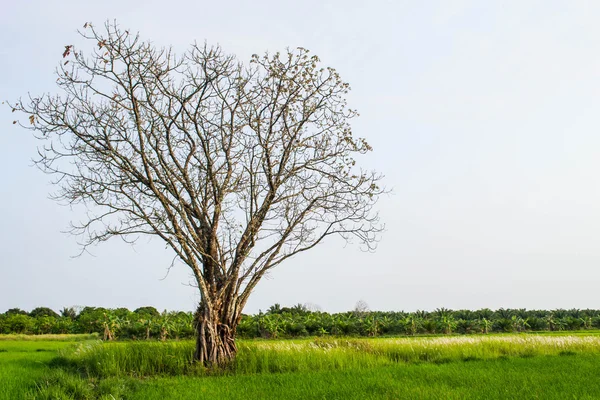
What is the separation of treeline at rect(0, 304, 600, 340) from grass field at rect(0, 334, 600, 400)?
11412mm

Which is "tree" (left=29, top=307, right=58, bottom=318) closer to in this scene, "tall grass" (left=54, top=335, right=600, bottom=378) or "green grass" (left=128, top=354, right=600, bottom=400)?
"tall grass" (left=54, top=335, right=600, bottom=378)

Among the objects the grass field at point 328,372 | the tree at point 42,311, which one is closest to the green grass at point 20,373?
the grass field at point 328,372

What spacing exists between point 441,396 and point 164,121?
9.71 metres

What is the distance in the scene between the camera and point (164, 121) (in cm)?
1390

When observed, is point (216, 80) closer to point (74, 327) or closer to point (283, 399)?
point (283, 399)

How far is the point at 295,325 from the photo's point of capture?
2906cm

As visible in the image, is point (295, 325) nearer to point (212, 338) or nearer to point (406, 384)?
point (212, 338)

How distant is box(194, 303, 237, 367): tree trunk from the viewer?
13.1m

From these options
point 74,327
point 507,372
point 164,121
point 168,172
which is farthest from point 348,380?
point 74,327

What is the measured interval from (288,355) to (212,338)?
6.83 feet

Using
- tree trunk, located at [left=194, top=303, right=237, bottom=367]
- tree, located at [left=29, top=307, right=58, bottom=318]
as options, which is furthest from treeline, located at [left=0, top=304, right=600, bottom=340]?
tree trunk, located at [left=194, top=303, right=237, bottom=367]

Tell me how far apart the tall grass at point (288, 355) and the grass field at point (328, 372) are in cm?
3

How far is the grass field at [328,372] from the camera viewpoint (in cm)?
930

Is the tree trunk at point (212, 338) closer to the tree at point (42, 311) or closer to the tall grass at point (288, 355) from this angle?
the tall grass at point (288, 355)
